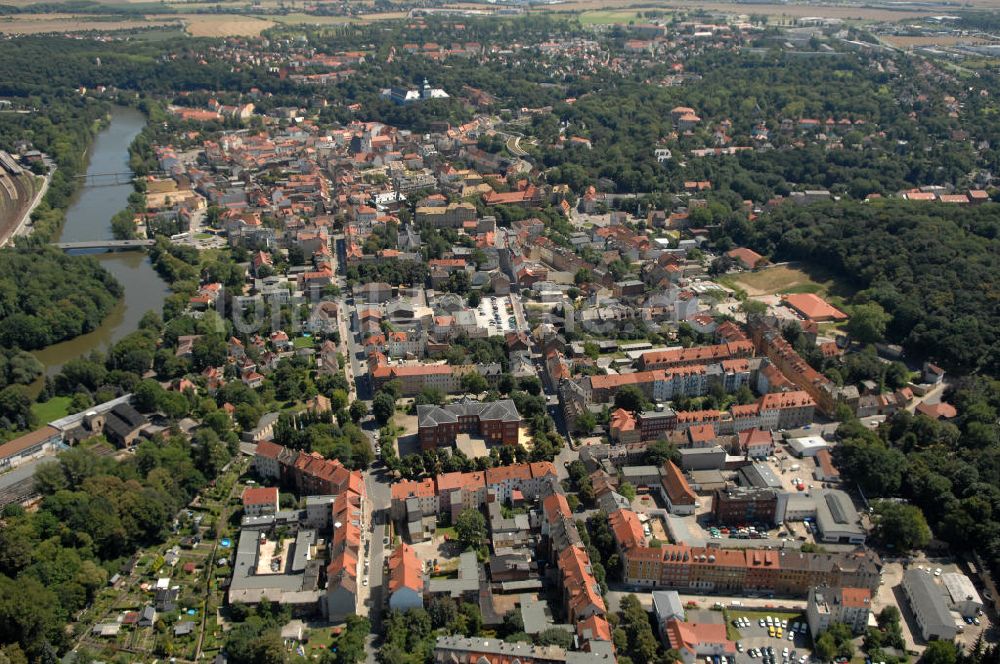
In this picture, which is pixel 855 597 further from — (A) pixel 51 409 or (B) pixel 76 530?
(A) pixel 51 409

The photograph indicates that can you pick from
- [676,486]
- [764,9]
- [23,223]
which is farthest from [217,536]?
[764,9]

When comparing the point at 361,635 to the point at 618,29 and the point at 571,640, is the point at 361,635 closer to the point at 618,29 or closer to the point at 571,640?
the point at 571,640

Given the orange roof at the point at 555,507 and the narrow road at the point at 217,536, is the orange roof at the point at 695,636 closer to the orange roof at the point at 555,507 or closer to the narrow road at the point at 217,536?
the orange roof at the point at 555,507

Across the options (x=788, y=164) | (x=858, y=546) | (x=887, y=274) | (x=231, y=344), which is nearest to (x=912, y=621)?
(x=858, y=546)

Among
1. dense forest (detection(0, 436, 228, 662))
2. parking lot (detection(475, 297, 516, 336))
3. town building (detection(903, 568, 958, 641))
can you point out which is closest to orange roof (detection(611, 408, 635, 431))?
parking lot (detection(475, 297, 516, 336))

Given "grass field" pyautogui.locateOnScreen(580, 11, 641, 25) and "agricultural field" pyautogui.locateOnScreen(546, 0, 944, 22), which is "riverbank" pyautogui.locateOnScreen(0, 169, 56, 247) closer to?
"grass field" pyautogui.locateOnScreen(580, 11, 641, 25)

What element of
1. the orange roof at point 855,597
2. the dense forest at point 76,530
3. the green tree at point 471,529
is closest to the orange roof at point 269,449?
the dense forest at point 76,530
